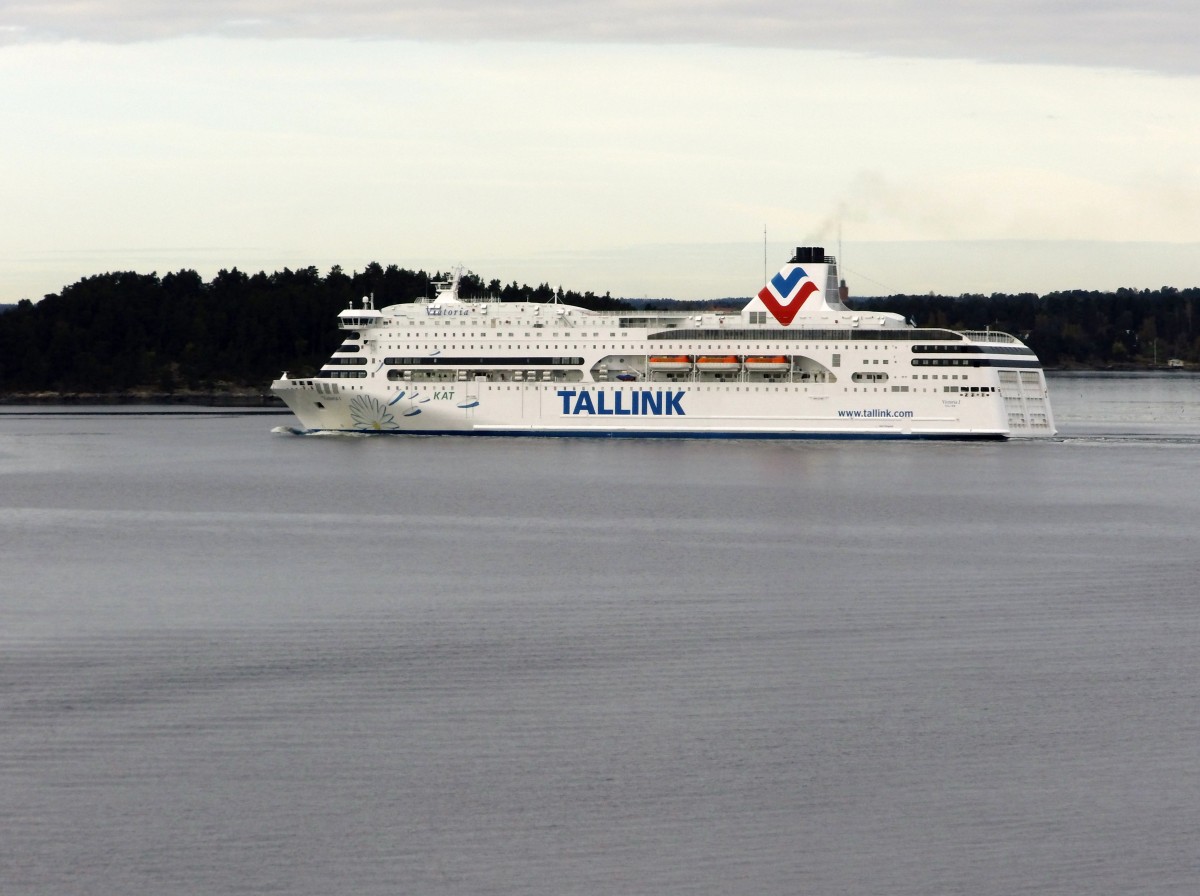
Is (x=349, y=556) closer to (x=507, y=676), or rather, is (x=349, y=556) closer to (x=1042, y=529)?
(x=507, y=676)

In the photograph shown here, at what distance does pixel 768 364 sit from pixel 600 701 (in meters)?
46.7

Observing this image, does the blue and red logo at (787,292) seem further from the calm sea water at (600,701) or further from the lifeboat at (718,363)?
the calm sea water at (600,701)

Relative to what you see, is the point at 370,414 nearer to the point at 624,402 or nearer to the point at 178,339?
the point at 624,402

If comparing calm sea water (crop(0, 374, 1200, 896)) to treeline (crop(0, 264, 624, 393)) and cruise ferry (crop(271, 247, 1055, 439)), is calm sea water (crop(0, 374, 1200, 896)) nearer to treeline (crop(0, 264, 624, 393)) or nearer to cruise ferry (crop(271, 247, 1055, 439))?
cruise ferry (crop(271, 247, 1055, 439))

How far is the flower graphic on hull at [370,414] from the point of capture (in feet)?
226

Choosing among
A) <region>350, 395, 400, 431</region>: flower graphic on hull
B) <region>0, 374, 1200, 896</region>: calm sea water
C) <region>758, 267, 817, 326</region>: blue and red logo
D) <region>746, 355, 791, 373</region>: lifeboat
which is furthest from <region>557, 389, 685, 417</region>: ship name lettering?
<region>0, 374, 1200, 896</region>: calm sea water

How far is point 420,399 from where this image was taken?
2685 inches

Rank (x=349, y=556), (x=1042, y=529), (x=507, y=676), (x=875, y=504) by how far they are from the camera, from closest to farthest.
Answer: (x=507, y=676) → (x=349, y=556) → (x=1042, y=529) → (x=875, y=504)

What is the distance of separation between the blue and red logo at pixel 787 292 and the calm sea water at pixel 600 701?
2475 cm

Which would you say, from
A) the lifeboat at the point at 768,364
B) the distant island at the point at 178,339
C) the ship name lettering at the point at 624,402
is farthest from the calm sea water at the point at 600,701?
the distant island at the point at 178,339

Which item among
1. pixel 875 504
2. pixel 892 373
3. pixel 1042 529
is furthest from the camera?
pixel 892 373

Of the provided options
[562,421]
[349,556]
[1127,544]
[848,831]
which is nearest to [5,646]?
[349,556]

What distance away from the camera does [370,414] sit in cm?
6912

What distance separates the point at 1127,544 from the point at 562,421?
1333 inches
